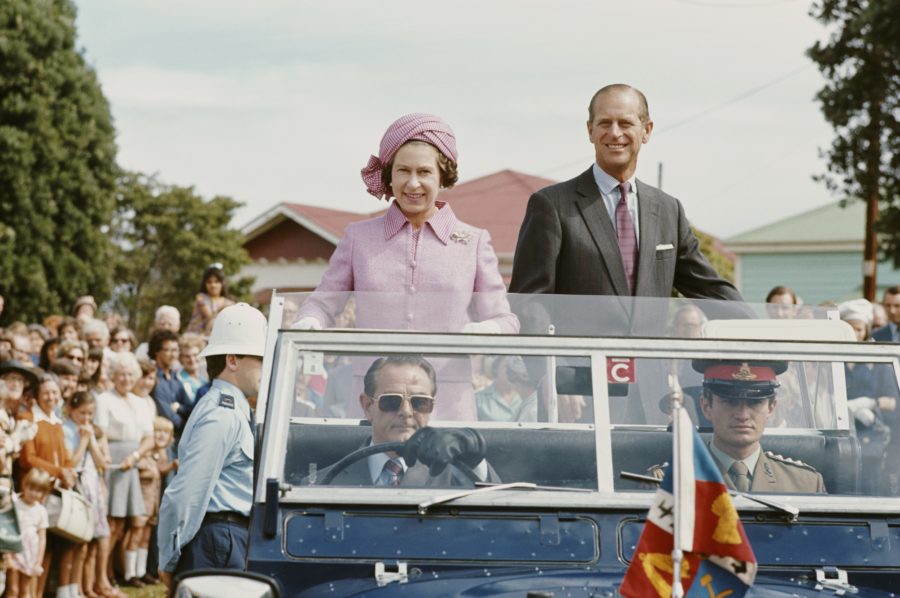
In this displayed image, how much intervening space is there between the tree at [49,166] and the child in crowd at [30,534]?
19.7 m

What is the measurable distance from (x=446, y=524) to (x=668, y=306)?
105 centimetres

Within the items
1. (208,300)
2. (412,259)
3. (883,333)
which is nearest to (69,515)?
(208,300)

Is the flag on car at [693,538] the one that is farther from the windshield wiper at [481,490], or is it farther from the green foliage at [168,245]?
the green foliage at [168,245]

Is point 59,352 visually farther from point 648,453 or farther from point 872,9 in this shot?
point 872,9

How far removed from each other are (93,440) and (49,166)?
21.3 meters

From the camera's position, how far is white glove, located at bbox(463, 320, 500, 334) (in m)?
4.65

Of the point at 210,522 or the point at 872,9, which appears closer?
the point at 210,522

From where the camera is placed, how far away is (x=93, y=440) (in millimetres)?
10547

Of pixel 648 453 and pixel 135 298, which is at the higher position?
pixel 135 298

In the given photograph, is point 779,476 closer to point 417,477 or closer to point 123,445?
point 417,477

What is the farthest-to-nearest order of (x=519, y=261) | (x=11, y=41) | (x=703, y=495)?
(x=11, y=41)
(x=519, y=261)
(x=703, y=495)

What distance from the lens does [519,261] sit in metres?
5.59

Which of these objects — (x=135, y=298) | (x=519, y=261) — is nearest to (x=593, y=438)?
(x=519, y=261)

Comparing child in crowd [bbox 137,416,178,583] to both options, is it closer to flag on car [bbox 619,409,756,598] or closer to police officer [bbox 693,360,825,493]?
police officer [bbox 693,360,825,493]
